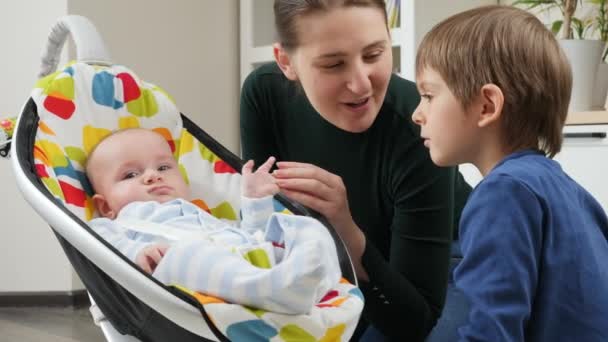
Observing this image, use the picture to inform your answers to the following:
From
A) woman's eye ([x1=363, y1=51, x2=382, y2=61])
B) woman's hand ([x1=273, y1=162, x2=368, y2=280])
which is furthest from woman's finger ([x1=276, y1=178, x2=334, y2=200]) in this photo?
woman's eye ([x1=363, y1=51, x2=382, y2=61])

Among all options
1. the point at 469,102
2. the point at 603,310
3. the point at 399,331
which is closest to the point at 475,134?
the point at 469,102

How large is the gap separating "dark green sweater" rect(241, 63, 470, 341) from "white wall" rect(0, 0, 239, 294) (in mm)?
1758

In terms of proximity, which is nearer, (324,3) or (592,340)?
(592,340)

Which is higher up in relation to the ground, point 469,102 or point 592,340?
point 469,102

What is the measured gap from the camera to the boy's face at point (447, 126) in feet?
3.68

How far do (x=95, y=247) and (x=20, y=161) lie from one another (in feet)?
1.05

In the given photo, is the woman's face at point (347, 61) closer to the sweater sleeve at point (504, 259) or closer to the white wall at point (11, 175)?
the sweater sleeve at point (504, 259)

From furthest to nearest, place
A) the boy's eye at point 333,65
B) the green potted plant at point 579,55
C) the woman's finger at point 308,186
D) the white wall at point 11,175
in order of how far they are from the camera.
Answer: the white wall at point 11,175 → the green potted plant at point 579,55 → the boy's eye at point 333,65 → the woman's finger at point 308,186

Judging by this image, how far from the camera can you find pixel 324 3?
4.28 ft

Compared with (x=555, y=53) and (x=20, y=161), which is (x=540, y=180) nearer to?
(x=555, y=53)

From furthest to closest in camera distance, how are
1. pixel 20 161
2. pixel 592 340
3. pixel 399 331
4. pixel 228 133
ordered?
pixel 228 133
pixel 399 331
pixel 20 161
pixel 592 340

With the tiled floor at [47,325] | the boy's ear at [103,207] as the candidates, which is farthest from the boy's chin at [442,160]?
the tiled floor at [47,325]

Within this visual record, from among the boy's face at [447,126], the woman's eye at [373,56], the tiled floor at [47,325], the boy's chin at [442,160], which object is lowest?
the tiled floor at [47,325]

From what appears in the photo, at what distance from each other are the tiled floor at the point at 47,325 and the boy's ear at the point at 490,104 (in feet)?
6.04
